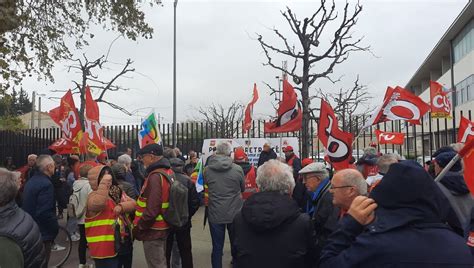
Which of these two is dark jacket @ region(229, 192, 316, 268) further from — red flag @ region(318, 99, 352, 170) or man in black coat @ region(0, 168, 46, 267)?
red flag @ region(318, 99, 352, 170)

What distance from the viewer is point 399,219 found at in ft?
6.59

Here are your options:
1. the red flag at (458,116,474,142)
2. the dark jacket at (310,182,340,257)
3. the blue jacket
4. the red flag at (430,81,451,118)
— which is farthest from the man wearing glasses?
the red flag at (430,81,451,118)

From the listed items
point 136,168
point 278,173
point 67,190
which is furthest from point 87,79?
point 278,173

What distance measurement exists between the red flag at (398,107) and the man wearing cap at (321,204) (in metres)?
4.30

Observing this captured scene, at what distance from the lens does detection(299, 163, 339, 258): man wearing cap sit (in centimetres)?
345

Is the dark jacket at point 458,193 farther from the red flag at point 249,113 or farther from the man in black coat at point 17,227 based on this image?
the red flag at point 249,113

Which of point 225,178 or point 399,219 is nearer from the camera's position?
point 399,219

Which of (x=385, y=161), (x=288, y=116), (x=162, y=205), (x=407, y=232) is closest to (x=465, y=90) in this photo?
(x=288, y=116)

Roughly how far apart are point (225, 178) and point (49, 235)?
8.40ft

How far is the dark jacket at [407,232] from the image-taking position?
197 centimetres

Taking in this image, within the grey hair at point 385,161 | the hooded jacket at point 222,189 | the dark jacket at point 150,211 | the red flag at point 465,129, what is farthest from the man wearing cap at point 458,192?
the red flag at point 465,129

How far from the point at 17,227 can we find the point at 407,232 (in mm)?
2278

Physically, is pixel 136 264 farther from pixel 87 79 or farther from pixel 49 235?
pixel 87 79

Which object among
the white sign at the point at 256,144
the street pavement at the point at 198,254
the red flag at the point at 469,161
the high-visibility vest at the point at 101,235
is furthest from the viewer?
the white sign at the point at 256,144
